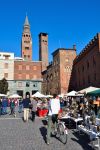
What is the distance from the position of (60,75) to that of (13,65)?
23.5 meters

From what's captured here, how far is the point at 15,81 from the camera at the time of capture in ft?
274

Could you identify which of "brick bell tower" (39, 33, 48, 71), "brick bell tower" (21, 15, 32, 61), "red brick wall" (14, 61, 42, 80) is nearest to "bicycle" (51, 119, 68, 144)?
"red brick wall" (14, 61, 42, 80)

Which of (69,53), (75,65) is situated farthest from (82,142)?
(69,53)

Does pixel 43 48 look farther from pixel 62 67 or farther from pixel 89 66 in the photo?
pixel 89 66

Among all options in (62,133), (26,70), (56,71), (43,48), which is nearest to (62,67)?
(56,71)

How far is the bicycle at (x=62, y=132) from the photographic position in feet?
34.3

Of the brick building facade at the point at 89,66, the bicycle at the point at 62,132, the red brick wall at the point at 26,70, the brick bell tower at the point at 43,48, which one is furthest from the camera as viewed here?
the brick bell tower at the point at 43,48

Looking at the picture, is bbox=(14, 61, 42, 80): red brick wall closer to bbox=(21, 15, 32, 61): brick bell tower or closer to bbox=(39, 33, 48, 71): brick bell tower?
bbox=(39, 33, 48, 71): brick bell tower

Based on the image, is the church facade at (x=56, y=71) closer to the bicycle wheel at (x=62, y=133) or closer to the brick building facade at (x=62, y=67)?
the brick building facade at (x=62, y=67)

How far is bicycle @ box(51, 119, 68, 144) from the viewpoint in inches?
412

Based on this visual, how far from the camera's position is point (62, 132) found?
10875 millimetres

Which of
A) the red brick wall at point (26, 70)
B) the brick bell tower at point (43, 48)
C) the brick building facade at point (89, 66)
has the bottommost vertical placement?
the brick building facade at point (89, 66)

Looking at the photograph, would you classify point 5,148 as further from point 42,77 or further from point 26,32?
point 26,32

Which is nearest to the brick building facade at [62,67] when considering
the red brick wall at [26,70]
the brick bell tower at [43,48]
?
the red brick wall at [26,70]
